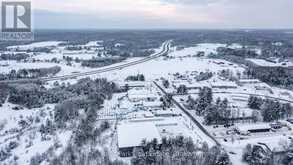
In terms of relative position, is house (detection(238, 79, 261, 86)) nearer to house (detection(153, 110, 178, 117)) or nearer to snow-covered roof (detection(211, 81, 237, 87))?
snow-covered roof (detection(211, 81, 237, 87))

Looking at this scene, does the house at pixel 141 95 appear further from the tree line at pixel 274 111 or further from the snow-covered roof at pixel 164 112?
the tree line at pixel 274 111

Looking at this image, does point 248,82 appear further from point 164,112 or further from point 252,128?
point 164,112

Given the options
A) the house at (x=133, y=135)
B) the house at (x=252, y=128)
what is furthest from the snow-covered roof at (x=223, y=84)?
the house at (x=133, y=135)

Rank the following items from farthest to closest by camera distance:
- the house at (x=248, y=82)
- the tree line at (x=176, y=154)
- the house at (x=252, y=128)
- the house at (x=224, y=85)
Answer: the house at (x=248, y=82) → the house at (x=224, y=85) → the house at (x=252, y=128) → the tree line at (x=176, y=154)

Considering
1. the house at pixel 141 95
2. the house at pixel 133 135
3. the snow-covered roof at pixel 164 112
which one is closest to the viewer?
the house at pixel 133 135

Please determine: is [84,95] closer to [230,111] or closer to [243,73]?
[230,111]

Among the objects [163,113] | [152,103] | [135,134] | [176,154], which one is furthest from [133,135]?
[152,103]

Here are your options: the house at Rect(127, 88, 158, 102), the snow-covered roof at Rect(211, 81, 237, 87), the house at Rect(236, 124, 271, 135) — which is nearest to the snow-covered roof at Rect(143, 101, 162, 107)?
the house at Rect(127, 88, 158, 102)
